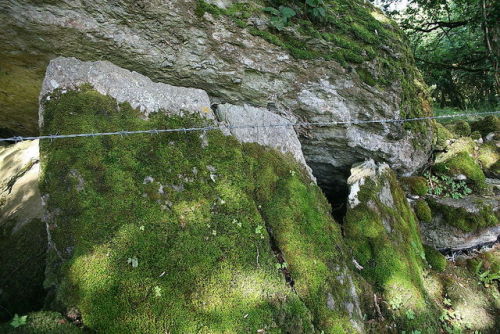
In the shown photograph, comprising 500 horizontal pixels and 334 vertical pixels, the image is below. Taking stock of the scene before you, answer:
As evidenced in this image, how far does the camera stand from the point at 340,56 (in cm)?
507

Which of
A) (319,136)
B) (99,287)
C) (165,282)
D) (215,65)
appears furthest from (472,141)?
(99,287)

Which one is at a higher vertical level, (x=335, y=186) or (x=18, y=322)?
(x=18, y=322)

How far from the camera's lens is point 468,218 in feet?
19.3

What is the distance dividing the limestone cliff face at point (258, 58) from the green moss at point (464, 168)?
0.66 metres

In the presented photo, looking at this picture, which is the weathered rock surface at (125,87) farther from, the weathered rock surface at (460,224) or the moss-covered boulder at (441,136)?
the moss-covered boulder at (441,136)

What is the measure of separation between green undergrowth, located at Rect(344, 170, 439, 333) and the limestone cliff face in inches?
43.8

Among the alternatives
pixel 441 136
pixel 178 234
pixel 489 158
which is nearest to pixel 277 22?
pixel 178 234

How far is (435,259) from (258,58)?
4.66 m

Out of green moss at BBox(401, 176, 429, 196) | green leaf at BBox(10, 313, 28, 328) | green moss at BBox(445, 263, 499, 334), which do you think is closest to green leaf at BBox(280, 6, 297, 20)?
green moss at BBox(401, 176, 429, 196)

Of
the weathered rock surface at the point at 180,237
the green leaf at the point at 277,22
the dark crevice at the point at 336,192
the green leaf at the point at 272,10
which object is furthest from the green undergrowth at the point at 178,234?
the dark crevice at the point at 336,192

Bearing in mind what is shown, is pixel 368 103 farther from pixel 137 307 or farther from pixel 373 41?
pixel 137 307

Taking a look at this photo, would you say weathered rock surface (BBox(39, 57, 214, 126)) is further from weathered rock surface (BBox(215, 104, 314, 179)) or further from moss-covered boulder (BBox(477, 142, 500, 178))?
moss-covered boulder (BBox(477, 142, 500, 178))

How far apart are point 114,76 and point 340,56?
137 inches

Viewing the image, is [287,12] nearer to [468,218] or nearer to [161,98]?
[161,98]
